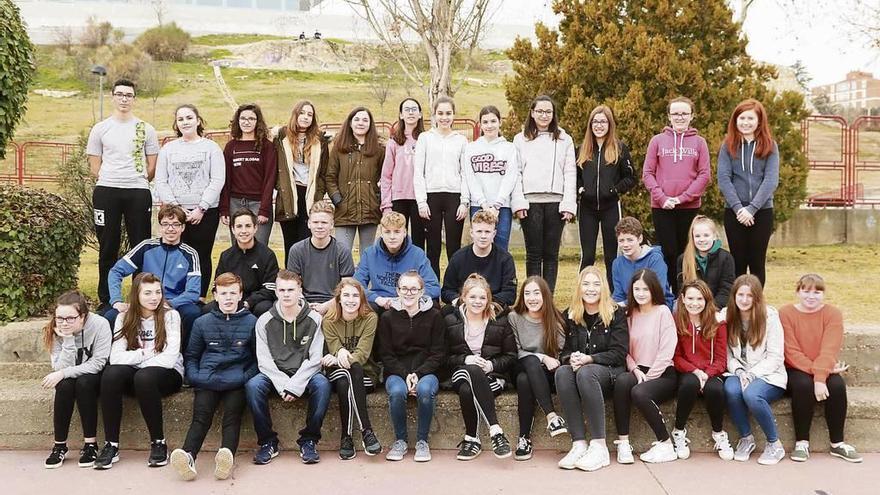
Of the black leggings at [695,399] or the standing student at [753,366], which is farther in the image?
the black leggings at [695,399]

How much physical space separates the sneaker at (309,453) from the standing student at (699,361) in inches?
88.4

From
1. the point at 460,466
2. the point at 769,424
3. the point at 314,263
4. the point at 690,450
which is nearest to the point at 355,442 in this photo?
the point at 460,466

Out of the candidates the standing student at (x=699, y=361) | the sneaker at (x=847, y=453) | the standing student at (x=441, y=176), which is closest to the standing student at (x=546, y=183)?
the standing student at (x=441, y=176)

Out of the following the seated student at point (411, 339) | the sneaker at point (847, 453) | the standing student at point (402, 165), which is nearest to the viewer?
the sneaker at point (847, 453)

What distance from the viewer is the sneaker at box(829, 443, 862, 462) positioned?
5098 mm

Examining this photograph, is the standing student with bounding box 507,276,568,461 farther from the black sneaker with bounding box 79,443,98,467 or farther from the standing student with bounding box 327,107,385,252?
the black sneaker with bounding box 79,443,98,467

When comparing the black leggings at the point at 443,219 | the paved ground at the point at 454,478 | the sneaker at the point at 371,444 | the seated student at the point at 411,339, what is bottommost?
the paved ground at the point at 454,478

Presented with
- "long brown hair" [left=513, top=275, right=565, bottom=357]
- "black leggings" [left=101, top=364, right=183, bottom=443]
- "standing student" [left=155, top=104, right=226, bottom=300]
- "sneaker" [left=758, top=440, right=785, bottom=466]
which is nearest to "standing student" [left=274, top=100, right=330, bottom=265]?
"standing student" [left=155, top=104, right=226, bottom=300]

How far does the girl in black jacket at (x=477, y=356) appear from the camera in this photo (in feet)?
17.3

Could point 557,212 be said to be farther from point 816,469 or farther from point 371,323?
point 816,469

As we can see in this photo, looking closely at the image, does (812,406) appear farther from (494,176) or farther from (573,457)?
(494,176)

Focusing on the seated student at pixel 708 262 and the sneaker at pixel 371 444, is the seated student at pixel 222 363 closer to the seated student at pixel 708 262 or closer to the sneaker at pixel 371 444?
the sneaker at pixel 371 444

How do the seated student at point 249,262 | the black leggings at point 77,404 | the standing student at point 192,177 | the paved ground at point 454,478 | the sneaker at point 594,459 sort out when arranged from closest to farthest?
1. the paved ground at point 454,478
2. the sneaker at point 594,459
3. the black leggings at point 77,404
4. the seated student at point 249,262
5. the standing student at point 192,177

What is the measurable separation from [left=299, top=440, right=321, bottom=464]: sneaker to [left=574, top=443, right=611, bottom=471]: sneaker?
159cm
